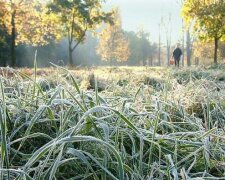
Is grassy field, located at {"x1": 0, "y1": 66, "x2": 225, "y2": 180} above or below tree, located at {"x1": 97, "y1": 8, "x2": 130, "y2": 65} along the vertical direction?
below

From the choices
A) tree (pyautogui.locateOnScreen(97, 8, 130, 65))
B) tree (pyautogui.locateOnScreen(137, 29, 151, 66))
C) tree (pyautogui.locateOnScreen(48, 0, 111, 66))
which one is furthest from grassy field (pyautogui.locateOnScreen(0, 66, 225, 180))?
tree (pyautogui.locateOnScreen(137, 29, 151, 66))

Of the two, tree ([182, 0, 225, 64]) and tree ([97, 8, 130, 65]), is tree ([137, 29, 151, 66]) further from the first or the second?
tree ([182, 0, 225, 64])

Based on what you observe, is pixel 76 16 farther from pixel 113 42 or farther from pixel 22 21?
pixel 113 42

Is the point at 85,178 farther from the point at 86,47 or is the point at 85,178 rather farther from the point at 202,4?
the point at 86,47

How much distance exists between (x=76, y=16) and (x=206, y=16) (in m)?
10.9

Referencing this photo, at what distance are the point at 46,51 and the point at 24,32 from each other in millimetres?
20806

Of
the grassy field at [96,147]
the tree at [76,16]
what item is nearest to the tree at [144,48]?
the tree at [76,16]

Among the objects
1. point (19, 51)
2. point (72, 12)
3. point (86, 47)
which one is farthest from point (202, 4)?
point (86, 47)

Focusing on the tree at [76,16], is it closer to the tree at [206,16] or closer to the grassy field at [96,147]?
the tree at [206,16]

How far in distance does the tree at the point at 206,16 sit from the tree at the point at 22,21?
10.6 m

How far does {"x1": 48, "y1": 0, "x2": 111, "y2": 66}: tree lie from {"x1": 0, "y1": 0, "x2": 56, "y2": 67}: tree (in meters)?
1.28

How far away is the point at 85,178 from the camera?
38.8 inches

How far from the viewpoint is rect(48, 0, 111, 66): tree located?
28703 millimetres

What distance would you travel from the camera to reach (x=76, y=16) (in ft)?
97.8
